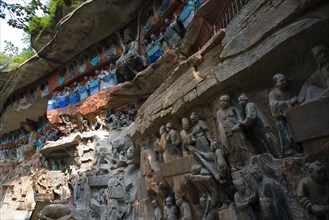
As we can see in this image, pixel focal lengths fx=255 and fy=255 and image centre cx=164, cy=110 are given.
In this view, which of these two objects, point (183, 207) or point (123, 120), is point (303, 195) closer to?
point (183, 207)

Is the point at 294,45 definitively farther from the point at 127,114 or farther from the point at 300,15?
the point at 127,114

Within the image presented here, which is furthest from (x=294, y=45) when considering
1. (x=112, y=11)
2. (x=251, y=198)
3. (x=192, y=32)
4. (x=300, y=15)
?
(x=112, y=11)

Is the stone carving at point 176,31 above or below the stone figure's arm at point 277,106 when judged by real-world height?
above

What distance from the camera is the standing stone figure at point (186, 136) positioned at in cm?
485

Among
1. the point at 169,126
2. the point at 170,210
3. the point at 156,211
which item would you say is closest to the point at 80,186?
the point at 156,211

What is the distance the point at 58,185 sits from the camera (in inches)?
500

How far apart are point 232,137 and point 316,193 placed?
145 centimetres

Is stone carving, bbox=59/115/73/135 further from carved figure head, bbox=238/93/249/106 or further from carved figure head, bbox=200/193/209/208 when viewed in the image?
carved figure head, bbox=238/93/249/106

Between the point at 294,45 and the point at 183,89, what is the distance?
2329 mm

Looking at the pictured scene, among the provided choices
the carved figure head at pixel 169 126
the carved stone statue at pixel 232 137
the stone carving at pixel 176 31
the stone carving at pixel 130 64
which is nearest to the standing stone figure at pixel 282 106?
the carved stone statue at pixel 232 137

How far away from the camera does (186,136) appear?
4.93 metres

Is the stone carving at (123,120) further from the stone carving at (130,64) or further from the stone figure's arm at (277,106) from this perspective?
the stone figure's arm at (277,106)

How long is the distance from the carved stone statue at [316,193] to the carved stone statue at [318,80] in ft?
2.57

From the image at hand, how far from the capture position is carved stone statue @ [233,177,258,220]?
3428 mm
